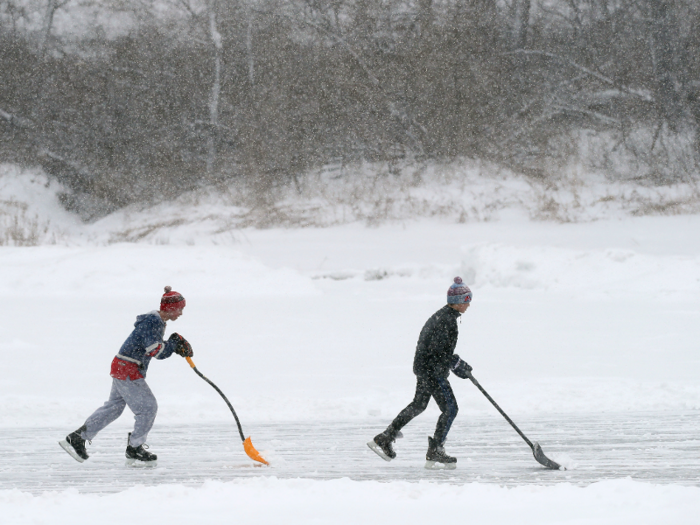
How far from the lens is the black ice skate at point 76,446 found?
20.4 ft

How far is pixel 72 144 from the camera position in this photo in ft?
108

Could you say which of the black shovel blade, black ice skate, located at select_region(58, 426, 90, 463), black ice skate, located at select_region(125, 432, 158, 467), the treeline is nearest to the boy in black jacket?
the black shovel blade

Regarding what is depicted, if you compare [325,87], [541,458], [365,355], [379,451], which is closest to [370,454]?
Result: [379,451]

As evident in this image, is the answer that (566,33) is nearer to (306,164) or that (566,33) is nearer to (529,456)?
(306,164)

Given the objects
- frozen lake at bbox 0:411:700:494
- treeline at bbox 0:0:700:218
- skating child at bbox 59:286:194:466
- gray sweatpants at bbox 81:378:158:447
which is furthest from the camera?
treeline at bbox 0:0:700:218

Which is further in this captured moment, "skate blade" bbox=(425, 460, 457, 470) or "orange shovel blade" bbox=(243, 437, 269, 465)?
"orange shovel blade" bbox=(243, 437, 269, 465)

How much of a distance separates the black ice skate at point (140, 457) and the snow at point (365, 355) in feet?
0.66

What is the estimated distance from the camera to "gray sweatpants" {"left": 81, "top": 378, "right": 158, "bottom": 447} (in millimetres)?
6098

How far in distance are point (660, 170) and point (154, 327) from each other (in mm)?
25041

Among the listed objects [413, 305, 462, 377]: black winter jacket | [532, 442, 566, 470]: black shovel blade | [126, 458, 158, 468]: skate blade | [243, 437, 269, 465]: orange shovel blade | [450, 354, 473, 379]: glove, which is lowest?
[126, 458, 158, 468]: skate blade

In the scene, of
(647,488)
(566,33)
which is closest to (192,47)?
(566,33)

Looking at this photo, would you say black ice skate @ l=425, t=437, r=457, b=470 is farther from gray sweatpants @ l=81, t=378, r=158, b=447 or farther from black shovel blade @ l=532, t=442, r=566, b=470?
gray sweatpants @ l=81, t=378, r=158, b=447

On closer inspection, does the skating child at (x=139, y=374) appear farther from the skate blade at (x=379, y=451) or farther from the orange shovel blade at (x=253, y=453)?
the skate blade at (x=379, y=451)

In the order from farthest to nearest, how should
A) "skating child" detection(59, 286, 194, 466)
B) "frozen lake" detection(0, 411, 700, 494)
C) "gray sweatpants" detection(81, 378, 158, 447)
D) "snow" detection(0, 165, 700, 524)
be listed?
"gray sweatpants" detection(81, 378, 158, 447)
"skating child" detection(59, 286, 194, 466)
"frozen lake" detection(0, 411, 700, 494)
"snow" detection(0, 165, 700, 524)
